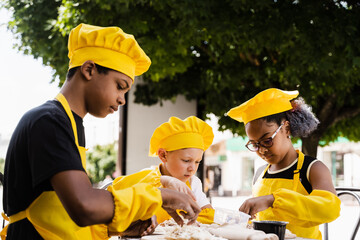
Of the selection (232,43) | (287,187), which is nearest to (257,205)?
(287,187)

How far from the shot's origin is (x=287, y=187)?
2781 millimetres

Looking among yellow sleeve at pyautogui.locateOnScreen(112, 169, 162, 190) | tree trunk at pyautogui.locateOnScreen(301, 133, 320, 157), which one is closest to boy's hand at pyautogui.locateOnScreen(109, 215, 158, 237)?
yellow sleeve at pyautogui.locateOnScreen(112, 169, 162, 190)

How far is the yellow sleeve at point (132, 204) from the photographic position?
139 centimetres

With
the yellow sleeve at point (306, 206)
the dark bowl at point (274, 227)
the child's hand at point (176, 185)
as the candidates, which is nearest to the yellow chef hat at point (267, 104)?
the yellow sleeve at point (306, 206)

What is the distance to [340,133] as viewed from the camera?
9234mm

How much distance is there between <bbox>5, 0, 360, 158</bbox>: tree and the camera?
226 inches

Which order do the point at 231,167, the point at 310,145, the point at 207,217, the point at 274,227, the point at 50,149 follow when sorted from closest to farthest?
the point at 50,149 < the point at 274,227 < the point at 207,217 < the point at 310,145 < the point at 231,167

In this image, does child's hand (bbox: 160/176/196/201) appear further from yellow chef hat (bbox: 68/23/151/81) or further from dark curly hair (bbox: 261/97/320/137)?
dark curly hair (bbox: 261/97/320/137)

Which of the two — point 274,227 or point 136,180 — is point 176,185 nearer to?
point 274,227

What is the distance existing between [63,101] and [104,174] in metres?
43.5

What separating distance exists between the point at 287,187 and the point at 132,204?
162cm

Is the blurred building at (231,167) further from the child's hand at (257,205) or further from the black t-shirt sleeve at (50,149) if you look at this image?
the black t-shirt sleeve at (50,149)

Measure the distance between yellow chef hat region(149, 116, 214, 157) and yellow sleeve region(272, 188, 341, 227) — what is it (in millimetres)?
1004

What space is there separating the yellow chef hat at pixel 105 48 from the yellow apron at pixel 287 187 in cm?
144
